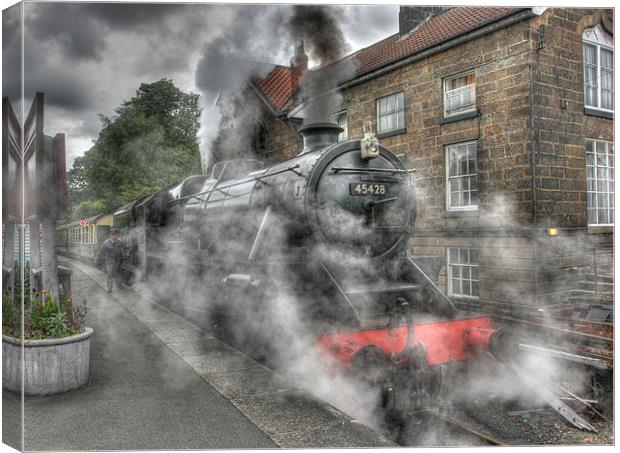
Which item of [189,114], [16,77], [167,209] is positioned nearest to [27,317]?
[16,77]

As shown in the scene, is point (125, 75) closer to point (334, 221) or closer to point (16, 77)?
point (16, 77)

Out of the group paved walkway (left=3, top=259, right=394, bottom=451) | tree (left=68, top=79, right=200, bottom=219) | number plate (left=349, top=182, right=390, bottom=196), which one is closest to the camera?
paved walkway (left=3, top=259, right=394, bottom=451)

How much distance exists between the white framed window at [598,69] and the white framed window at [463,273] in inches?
49.4

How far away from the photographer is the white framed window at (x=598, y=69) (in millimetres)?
3096

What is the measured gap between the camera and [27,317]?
2.97m

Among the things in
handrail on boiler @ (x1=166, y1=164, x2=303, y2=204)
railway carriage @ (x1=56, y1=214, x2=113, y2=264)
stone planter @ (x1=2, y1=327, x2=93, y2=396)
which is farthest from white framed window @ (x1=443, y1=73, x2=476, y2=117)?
stone planter @ (x1=2, y1=327, x2=93, y2=396)

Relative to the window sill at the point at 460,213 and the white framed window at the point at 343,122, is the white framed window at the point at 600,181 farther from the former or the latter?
the white framed window at the point at 343,122

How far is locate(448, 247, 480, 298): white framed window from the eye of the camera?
3541mm

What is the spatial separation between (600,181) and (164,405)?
3040 mm

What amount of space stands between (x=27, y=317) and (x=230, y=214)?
6.17 ft

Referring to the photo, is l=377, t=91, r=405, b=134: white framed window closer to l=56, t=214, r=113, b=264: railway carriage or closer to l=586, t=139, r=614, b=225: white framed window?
l=586, t=139, r=614, b=225: white framed window

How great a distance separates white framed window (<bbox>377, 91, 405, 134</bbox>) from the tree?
1.46 m

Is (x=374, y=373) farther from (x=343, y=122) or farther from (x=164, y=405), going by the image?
(x=343, y=122)

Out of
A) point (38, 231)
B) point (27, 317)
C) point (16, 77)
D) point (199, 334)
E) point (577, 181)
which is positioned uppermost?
point (16, 77)
